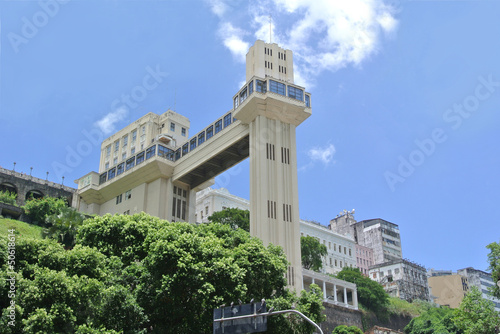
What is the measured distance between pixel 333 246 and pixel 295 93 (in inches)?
2250

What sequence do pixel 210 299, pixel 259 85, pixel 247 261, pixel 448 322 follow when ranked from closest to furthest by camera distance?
pixel 210 299
pixel 247 261
pixel 259 85
pixel 448 322

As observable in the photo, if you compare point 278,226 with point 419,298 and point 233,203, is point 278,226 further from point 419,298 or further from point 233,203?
point 419,298

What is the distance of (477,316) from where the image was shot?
124 ft

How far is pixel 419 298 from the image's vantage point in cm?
10219

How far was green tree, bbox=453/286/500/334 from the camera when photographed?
36.8 metres

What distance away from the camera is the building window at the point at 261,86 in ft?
174

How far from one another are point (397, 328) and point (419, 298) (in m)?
27.6

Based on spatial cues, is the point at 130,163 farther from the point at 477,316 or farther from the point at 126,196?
the point at 477,316

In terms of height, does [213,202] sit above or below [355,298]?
above

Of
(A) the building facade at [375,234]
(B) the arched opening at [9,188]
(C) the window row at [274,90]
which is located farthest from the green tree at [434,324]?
(B) the arched opening at [9,188]

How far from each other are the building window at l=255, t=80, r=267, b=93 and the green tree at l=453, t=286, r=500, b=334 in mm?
25170

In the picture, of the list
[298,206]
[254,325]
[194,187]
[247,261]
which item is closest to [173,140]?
[194,187]

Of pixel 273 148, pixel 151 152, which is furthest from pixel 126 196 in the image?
pixel 273 148

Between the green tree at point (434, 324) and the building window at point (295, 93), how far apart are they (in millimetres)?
32115
